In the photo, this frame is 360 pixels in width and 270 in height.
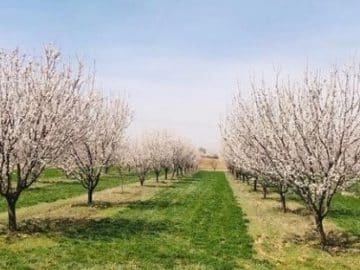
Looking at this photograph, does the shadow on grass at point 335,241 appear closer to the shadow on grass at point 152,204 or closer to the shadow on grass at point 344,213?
the shadow on grass at point 344,213

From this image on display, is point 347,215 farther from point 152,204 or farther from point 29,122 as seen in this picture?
point 29,122

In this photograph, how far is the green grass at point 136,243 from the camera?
50.5 feet

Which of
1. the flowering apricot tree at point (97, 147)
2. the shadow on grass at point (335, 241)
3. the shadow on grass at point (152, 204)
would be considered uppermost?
the flowering apricot tree at point (97, 147)

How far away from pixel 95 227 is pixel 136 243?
4094 mm

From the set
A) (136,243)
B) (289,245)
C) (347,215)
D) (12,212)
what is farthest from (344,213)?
(12,212)

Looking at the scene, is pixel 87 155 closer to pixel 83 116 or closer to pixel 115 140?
pixel 115 140

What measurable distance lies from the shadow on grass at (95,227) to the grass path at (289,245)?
180 inches

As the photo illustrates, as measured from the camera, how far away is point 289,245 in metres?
19.4

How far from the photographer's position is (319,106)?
62.4 feet

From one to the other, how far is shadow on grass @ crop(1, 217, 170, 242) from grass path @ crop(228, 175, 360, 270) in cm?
456

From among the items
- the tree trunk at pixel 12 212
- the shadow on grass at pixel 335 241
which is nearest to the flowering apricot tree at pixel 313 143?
the shadow on grass at pixel 335 241

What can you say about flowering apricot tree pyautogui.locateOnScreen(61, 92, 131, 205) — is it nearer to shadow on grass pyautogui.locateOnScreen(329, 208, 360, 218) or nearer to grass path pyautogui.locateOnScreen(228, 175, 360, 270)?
grass path pyautogui.locateOnScreen(228, 175, 360, 270)

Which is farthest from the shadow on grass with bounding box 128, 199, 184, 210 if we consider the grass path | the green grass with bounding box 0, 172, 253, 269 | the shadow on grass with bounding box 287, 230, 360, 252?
the shadow on grass with bounding box 287, 230, 360, 252

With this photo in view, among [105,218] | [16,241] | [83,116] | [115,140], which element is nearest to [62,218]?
[105,218]
